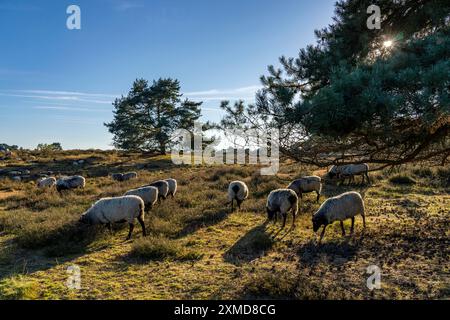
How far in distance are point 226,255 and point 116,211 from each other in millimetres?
3843

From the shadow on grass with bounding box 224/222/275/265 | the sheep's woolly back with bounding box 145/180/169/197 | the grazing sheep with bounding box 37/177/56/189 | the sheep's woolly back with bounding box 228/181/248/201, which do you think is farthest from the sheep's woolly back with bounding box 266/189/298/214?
the grazing sheep with bounding box 37/177/56/189

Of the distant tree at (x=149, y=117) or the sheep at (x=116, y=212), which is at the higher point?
the distant tree at (x=149, y=117)

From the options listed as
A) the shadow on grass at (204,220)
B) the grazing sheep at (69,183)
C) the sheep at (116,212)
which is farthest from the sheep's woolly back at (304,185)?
the grazing sheep at (69,183)

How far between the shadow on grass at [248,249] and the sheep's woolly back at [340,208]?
1.74 meters

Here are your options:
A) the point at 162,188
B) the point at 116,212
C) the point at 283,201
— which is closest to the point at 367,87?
the point at 283,201

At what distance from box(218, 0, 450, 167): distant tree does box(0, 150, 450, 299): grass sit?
239cm

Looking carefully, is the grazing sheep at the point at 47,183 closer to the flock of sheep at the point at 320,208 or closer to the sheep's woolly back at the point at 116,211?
the sheep's woolly back at the point at 116,211

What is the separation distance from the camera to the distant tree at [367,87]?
5512mm

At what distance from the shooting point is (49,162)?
1470 inches

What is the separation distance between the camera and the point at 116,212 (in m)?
10.1

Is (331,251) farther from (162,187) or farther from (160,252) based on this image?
(162,187)

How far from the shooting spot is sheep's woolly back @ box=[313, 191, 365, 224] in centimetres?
959
